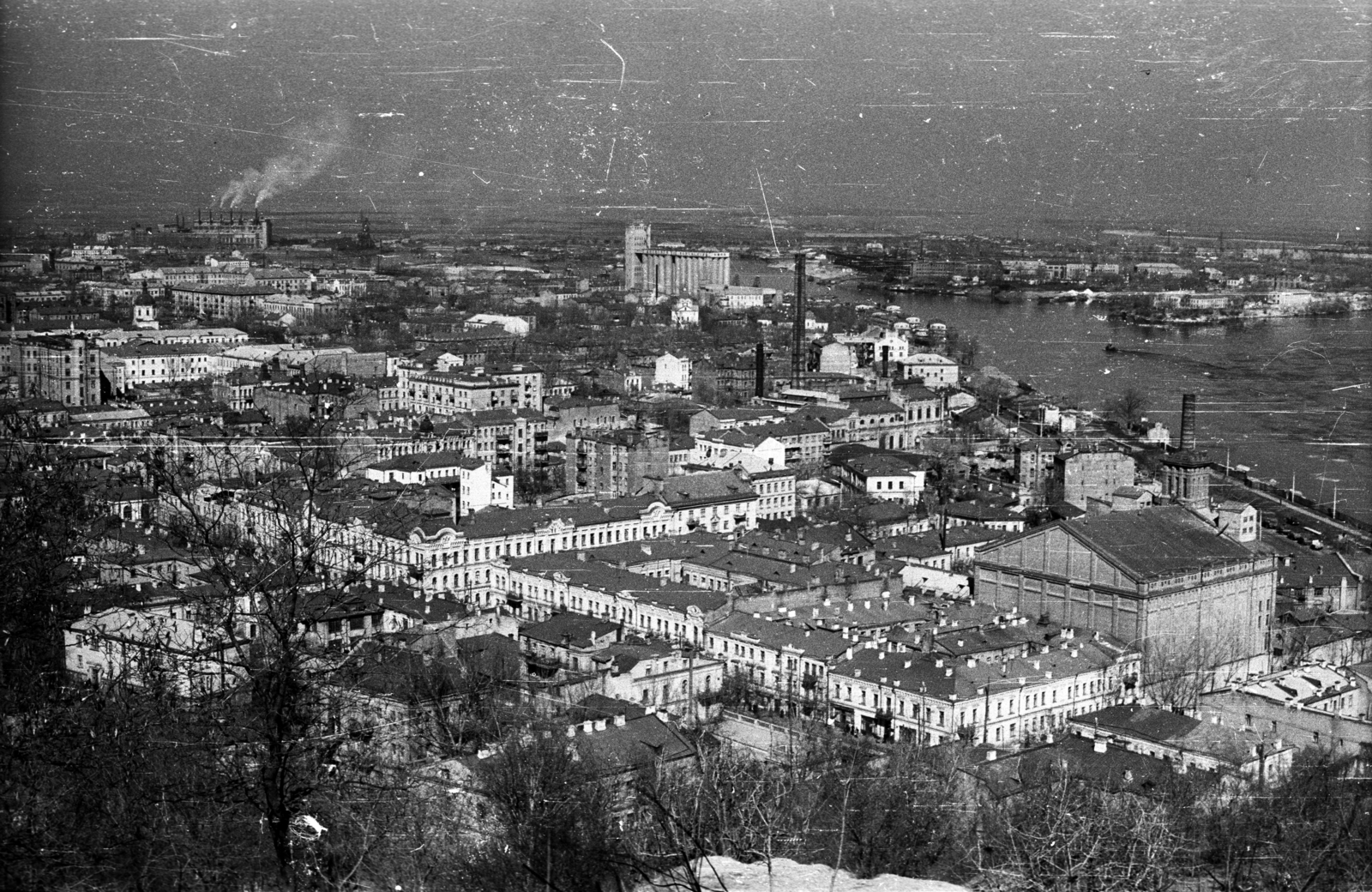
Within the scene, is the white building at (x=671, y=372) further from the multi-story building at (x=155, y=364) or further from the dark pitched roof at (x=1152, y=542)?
the dark pitched roof at (x=1152, y=542)

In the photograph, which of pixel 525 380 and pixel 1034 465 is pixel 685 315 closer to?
pixel 525 380

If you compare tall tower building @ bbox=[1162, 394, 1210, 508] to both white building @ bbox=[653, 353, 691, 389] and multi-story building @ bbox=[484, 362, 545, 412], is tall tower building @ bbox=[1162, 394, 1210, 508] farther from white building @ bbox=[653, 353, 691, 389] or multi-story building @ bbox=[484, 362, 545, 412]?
white building @ bbox=[653, 353, 691, 389]

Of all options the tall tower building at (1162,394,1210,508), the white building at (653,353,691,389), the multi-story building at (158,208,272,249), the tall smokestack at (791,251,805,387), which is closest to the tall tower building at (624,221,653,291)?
the multi-story building at (158,208,272,249)

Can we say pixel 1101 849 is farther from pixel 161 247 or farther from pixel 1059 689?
pixel 161 247

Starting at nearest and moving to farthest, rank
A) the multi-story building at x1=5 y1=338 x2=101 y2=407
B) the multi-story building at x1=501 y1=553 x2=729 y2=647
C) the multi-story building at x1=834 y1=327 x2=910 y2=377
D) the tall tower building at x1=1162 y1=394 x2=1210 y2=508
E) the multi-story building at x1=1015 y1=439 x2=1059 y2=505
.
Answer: the multi-story building at x1=501 y1=553 x2=729 y2=647
the tall tower building at x1=1162 y1=394 x2=1210 y2=508
the multi-story building at x1=1015 y1=439 x2=1059 y2=505
the multi-story building at x1=5 y1=338 x2=101 y2=407
the multi-story building at x1=834 y1=327 x2=910 y2=377

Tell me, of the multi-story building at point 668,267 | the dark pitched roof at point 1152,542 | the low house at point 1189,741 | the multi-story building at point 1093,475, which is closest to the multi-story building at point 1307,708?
the low house at point 1189,741

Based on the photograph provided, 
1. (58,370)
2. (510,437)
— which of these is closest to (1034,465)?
(510,437)
